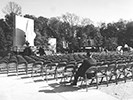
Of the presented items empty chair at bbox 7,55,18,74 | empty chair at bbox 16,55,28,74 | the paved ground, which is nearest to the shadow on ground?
the paved ground

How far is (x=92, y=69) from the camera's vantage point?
319 inches

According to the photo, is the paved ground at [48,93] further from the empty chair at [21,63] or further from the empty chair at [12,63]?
the empty chair at [12,63]

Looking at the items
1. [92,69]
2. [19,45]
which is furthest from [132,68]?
[19,45]

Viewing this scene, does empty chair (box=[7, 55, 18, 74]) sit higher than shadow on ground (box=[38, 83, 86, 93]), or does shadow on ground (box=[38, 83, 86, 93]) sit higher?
empty chair (box=[7, 55, 18, 74])

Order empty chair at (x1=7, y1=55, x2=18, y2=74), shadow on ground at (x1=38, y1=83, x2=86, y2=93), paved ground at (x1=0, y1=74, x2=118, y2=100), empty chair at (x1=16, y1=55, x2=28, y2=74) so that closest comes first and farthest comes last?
paved ground at (x1=0, y1=74, x2=118, y2=100), shadow on ground at (x1=38, y1=83, x2=86, y2=93), empty chair at (x1=16, y1=55, x2=28, y2=74), empty chair at (x1=7, y1=55, x2=18, y2=74)

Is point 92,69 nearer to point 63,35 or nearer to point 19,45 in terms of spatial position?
point 19,45

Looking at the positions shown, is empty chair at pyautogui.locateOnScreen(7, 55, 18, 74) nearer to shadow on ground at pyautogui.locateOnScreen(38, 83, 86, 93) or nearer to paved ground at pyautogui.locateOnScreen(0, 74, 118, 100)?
paved ground at pyautogui.locateOnScreen(0, 74, 118, 100)

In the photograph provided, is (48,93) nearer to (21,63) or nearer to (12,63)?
(21,63)

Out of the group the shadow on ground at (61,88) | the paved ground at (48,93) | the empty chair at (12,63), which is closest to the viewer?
the paved ground at (48,93)

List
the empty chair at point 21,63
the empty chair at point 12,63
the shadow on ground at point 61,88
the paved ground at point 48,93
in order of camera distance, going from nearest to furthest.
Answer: the paved ground at point 48,93 → the shadow on ground at point 61,88 → the empty chair at point 21,63 → the empty chair at point 12,63

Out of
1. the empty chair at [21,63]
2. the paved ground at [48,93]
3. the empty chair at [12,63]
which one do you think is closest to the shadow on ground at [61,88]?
the paved ground at [48,93]

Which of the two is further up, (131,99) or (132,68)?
(132,68)

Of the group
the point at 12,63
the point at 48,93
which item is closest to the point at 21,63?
the point at 12,63

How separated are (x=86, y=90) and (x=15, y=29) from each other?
908 inches
